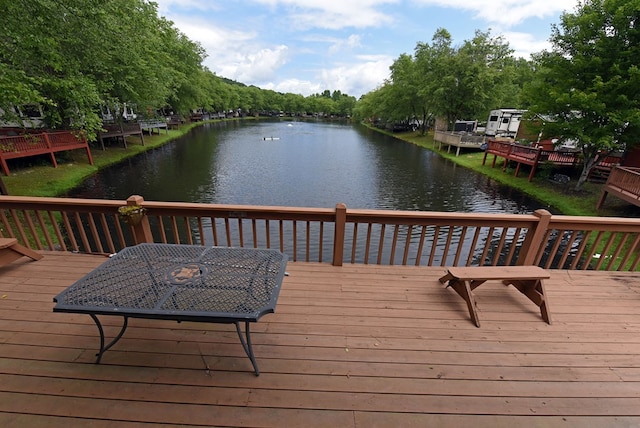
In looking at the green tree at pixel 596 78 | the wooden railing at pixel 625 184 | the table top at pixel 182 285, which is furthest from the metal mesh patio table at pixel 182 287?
the green tree at pixel 596 78

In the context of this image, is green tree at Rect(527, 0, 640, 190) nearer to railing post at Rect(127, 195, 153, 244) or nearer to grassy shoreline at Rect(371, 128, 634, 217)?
grassy shoreline at Rect(371, 128, 634, 217)

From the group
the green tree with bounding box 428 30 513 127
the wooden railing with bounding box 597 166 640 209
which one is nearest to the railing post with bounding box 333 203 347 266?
the wooden railing with bounding box 597 166 640 209

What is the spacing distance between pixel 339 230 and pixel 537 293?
79.7 inches

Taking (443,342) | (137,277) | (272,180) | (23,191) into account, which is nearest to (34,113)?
(23,191)

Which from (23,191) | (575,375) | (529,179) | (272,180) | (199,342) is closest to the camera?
(575,375)

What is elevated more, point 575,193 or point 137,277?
point 137,277

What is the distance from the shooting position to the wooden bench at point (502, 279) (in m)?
2.67

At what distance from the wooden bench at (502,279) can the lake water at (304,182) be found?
345 inches

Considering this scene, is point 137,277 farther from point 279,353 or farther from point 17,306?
point 17,306

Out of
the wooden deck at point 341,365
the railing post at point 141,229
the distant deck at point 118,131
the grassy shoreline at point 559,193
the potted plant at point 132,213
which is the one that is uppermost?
the potted plant at point 132,213

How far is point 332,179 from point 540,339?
13852 millimetres

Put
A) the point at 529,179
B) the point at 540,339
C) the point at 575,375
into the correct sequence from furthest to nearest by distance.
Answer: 1. the point at 529,179
2. the point at 540,339
3. the point at 575,375

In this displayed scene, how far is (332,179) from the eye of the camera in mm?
15938

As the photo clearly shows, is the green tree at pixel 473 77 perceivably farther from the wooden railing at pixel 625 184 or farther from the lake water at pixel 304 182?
the wooden railing at pixel 625 184
